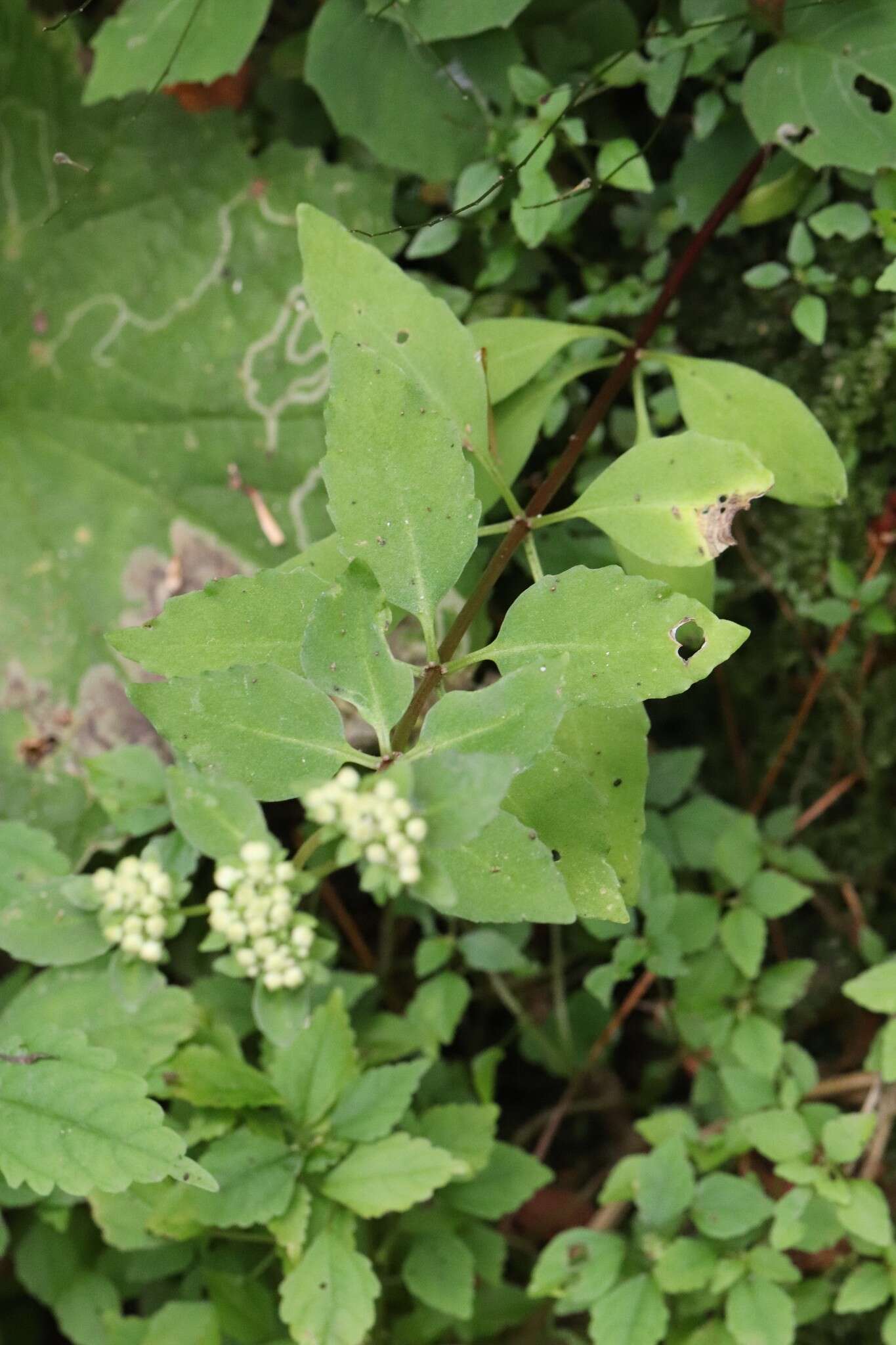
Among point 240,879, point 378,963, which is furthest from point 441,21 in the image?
point 378,963

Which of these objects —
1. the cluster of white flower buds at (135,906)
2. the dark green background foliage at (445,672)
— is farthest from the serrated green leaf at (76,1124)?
the cluster of white flower buds at (135,906)

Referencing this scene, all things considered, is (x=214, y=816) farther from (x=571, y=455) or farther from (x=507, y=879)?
(x=571, y=455)

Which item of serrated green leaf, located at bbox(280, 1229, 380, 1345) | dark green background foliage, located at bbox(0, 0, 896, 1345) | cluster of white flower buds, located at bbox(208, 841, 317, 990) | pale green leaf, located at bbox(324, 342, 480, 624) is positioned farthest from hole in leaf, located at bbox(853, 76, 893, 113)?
serrated green leaf, located at bbox(280, 1229, 380, 1345)

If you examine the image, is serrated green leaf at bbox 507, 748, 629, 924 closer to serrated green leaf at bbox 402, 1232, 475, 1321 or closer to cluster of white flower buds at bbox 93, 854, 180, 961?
cluster of white flower buds at bbox 93, 854, 180, 961

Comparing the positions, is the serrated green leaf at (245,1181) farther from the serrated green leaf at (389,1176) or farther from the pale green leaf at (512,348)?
the pale green leaf at (512,348)

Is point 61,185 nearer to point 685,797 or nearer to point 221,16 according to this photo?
point 221,16

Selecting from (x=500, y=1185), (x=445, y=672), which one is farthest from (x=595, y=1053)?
(x=445, y=672)
